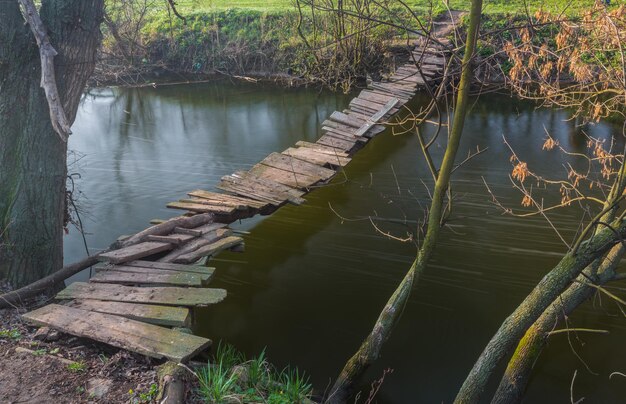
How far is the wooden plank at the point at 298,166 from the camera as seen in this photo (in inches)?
286

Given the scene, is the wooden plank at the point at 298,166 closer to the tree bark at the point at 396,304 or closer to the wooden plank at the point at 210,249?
the wooden plank at the point at 210,249

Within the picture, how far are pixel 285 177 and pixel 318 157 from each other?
0.75 metres

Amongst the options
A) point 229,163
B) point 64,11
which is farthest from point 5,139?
point 229,163

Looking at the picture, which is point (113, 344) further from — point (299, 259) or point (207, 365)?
point (299, 259)

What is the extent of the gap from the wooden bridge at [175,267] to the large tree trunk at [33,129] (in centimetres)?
57

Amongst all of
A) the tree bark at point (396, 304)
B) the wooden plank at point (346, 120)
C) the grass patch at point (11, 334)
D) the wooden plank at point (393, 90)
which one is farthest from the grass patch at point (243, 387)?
the wooden plank at point (393, 90)

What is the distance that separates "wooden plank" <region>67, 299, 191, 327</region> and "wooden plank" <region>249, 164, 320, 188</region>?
2.93 meters

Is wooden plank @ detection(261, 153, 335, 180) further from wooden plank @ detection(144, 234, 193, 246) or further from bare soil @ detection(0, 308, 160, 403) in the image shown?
bare soil @ detection(0, 308, 160, 403)

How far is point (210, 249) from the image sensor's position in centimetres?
530

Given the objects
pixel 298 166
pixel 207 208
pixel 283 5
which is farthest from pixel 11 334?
pixel 283 5

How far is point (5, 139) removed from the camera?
4.81 meters

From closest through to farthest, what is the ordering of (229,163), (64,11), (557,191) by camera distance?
(64,11), (557,191), (229,163)

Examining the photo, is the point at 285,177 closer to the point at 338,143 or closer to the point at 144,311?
the point at 338,143

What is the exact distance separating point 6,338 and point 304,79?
36.3ft
